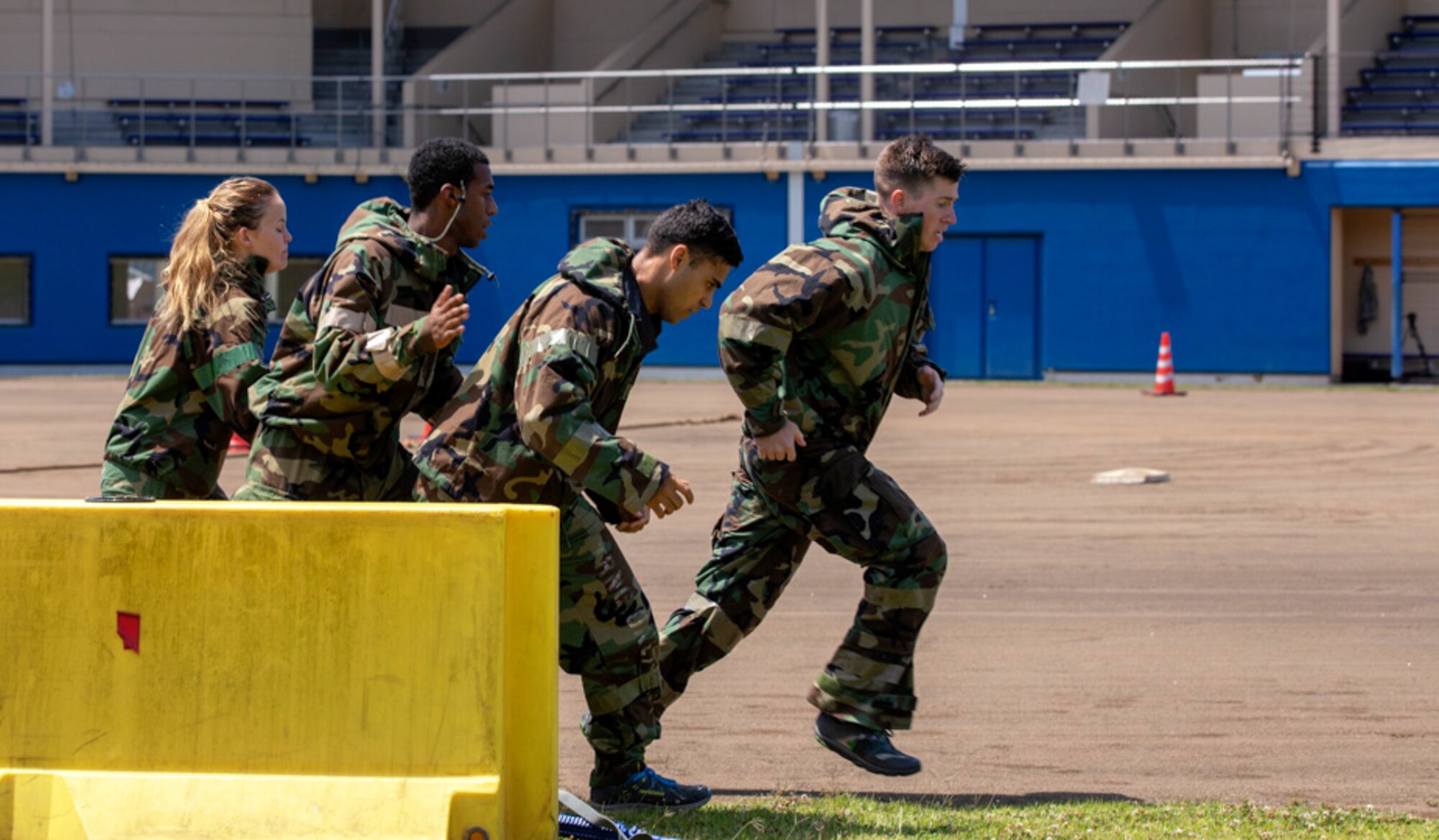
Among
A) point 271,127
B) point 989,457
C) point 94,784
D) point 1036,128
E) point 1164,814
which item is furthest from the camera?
point 271,127

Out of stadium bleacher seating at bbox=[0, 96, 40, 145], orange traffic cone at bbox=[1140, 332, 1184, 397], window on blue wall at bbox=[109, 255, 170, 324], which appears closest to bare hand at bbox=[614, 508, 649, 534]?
orange traffic cone at bbox=[1140, 332, 1184, 397]

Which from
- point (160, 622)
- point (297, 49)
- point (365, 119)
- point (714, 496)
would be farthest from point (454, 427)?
point (297, 49)

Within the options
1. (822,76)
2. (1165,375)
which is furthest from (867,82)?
(1165,375)

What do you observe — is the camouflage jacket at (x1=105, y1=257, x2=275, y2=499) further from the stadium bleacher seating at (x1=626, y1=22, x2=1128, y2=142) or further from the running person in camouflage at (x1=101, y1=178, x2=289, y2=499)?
the stadium bleacher seating at (x1=626, y1=22, x2=1128, y2=142)

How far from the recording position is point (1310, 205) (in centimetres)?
2781

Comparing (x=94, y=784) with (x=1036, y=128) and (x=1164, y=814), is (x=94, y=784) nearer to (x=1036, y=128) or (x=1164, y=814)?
(x=1164, y=814)

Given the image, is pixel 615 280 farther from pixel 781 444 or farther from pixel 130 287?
pixel 130 287

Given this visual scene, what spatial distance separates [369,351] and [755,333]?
1.19m

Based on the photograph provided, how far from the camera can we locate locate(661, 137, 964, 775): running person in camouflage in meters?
5.38

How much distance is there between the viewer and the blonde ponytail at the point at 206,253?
5.38 m

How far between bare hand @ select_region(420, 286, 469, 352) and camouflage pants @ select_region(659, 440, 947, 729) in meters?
1.31

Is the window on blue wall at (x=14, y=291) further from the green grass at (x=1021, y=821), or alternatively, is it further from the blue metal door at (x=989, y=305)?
the green grass at (x=1021, y=821)

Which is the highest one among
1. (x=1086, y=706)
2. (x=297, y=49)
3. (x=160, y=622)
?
(x=297, y=49)

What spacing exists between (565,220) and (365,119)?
4.33 meters
